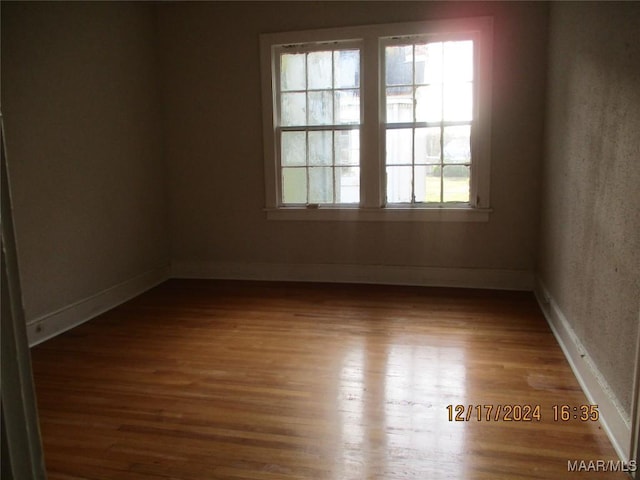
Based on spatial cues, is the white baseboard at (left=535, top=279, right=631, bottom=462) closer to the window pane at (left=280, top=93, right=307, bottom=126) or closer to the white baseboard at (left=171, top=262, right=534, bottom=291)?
the white baseboard at (left=171, top=262, right=534, bottom=291)

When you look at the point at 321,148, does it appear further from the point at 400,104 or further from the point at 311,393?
the point at 311,393

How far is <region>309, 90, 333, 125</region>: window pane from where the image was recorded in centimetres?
458

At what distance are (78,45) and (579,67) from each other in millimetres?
3504

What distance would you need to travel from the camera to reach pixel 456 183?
4422 mm

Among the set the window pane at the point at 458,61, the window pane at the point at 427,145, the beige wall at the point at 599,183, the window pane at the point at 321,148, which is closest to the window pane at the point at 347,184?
the window pane at the point at 321,148

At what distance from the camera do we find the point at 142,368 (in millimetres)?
2895

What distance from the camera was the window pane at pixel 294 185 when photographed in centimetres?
475

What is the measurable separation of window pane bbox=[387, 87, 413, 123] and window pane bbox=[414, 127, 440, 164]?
0.17m

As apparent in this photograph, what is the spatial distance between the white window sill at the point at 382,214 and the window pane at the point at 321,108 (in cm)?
83

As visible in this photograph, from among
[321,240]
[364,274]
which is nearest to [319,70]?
[321,240]

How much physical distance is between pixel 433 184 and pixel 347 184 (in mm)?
803

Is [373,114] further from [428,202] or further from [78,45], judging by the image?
[78,45]

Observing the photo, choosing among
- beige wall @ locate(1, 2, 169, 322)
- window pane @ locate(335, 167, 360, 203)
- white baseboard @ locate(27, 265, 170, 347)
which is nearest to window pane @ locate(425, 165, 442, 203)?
window pane @ locate(335, 167, 360, 203)

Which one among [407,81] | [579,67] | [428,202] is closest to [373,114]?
[407,81]
